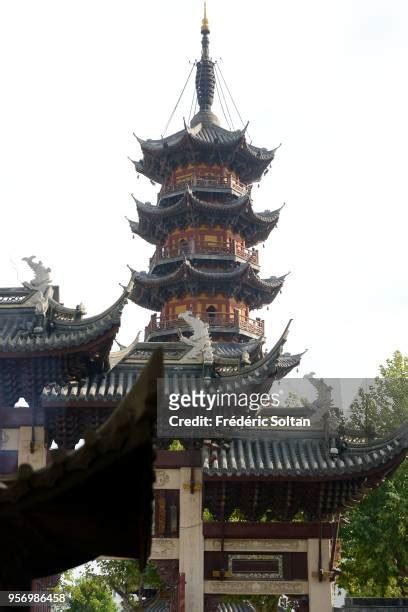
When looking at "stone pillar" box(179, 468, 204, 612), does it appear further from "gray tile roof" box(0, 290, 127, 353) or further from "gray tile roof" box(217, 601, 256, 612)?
"gray tile roof" box(217, 601, 256, 612)

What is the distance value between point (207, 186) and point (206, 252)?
327 centimetres

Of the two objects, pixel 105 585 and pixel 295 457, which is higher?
pixel 295 457

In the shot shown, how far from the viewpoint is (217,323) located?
30.6m

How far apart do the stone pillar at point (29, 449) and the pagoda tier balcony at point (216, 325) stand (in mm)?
14861

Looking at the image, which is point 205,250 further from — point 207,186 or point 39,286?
point 39,286

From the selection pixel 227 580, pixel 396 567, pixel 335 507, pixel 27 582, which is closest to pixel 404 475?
pixel 396 567

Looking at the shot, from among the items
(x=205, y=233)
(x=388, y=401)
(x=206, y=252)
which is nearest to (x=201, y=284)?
(x=206, y=252)

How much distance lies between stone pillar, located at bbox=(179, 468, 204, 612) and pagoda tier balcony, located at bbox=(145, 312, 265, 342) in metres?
14.7

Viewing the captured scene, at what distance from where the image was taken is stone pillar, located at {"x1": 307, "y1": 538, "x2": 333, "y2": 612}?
49.3 ft

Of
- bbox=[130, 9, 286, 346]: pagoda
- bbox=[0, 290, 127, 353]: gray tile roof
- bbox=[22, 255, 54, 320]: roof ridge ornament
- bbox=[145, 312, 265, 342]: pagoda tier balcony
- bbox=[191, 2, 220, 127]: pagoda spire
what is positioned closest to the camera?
bbox=[0, 290, 127, 353]: gray tile roof

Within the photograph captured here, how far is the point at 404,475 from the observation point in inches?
976

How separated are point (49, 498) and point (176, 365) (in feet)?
44.4

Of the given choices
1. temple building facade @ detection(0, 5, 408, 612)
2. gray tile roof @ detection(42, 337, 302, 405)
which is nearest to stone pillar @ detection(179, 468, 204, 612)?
temple building facade @ detection(0, 5, 408, 612)

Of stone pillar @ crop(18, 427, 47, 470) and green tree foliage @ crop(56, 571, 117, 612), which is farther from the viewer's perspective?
green tree foliage @ crop(56, 571, 117, 612)
